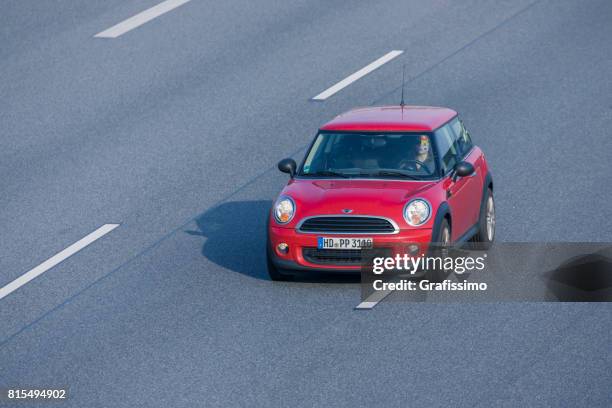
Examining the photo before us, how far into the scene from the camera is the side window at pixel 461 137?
15492mm

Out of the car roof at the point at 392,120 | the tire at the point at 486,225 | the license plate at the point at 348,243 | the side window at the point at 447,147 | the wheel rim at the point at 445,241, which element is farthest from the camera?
the tire at the point at 486,225

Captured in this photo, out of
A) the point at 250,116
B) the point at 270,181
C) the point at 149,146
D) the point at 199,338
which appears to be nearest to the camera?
the point at 199,338

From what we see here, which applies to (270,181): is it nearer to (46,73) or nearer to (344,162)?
(344,162)

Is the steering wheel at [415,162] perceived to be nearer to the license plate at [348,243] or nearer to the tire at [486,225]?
the tire at [486,225]

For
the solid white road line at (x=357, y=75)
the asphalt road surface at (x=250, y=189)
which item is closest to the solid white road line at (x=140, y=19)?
the asphalt road surface at (x=250, y=189)

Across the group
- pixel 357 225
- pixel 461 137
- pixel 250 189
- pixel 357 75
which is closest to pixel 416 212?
pixel 357 225

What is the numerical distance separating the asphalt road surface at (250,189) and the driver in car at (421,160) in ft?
5.09

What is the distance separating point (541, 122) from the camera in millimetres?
21188

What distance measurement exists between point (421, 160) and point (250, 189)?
4223 mm

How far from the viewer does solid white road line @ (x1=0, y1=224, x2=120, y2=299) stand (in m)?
14.0

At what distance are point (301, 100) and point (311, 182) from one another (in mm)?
8049

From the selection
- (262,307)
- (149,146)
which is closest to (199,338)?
(262,307)

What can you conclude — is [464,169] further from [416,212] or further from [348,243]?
[348,243]

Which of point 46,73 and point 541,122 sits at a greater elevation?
point 46,73
